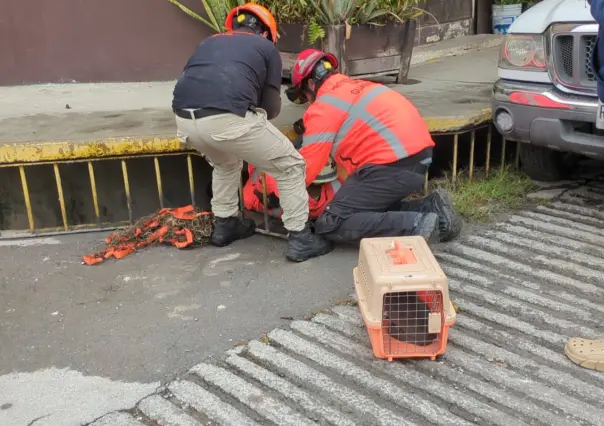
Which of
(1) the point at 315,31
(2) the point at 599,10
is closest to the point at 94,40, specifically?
(1) the point at 315,31

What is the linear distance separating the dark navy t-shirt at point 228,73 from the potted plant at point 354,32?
2.00m

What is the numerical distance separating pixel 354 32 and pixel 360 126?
95.3 inches

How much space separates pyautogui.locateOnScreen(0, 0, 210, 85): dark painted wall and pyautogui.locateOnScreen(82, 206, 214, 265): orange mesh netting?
301 cm

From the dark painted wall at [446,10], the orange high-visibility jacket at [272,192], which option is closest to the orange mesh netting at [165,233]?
the orange high-visibility jacket at [272,192]

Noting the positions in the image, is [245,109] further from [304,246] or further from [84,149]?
[84,149]

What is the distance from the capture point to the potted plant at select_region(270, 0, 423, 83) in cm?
610

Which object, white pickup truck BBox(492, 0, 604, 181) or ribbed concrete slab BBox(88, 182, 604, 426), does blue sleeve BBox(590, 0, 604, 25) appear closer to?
white pickup truck BBox(492, 0, 604, 181)

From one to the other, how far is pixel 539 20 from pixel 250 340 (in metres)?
2.93

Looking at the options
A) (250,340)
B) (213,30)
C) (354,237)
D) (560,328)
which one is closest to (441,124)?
(354,237)

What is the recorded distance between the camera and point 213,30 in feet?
23.4

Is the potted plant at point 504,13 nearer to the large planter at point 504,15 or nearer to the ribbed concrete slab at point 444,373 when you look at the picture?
the large planter at point 504,15

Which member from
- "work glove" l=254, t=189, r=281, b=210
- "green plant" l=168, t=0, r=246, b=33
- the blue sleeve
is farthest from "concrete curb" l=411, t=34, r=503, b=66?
the blue sleeve

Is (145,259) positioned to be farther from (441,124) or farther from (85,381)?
(441,124)

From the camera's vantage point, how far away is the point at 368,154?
13.9 feet
